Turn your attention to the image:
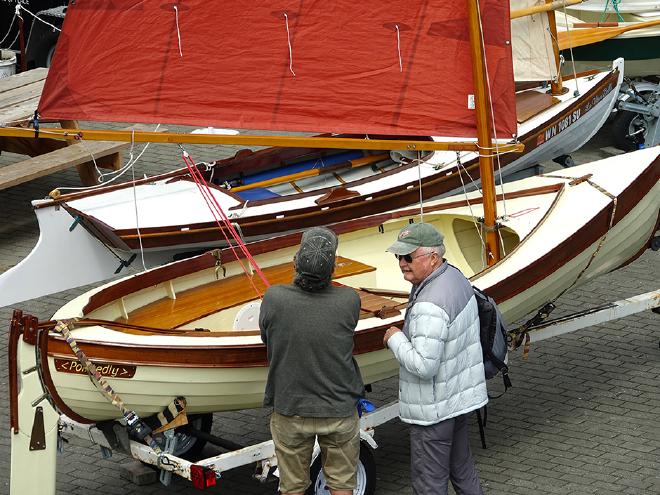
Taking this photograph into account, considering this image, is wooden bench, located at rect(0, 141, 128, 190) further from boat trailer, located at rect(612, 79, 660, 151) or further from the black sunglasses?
the black sunglasses

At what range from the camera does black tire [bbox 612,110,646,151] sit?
43.3 ft

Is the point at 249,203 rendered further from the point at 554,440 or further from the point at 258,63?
the point at 554,440

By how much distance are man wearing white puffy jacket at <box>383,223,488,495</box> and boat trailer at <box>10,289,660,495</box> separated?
58 cm

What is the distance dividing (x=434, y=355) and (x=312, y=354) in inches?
21.5

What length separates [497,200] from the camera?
29.8ft

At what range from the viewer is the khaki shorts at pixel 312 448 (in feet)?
19.8

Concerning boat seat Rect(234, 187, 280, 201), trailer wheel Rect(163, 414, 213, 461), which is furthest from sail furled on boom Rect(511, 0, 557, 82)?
trailer wheel Rect(163, 414, 213, 461)

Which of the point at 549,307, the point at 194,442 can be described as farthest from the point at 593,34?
the point at 194,442

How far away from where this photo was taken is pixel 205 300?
774 cm

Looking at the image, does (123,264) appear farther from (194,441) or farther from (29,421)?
(29,421)

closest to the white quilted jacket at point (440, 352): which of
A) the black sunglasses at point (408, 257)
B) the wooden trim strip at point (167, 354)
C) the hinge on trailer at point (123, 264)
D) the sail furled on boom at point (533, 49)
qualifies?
the black sunglasses at point (408, 257)

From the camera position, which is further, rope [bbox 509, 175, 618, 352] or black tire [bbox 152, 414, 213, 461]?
rope [bbox 509, 175, 618, 352]

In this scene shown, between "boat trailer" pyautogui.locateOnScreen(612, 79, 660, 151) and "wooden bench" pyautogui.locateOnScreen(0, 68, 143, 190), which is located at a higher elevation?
"wooden bench" pyautogui.locateOnScreen(0, 68, 143, 190)

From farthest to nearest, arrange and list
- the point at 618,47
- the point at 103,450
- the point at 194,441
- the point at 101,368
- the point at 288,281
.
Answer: the point at 618,47, the point at 288,281, the point at 194,441, the point at 103,450, the point at 101,368
